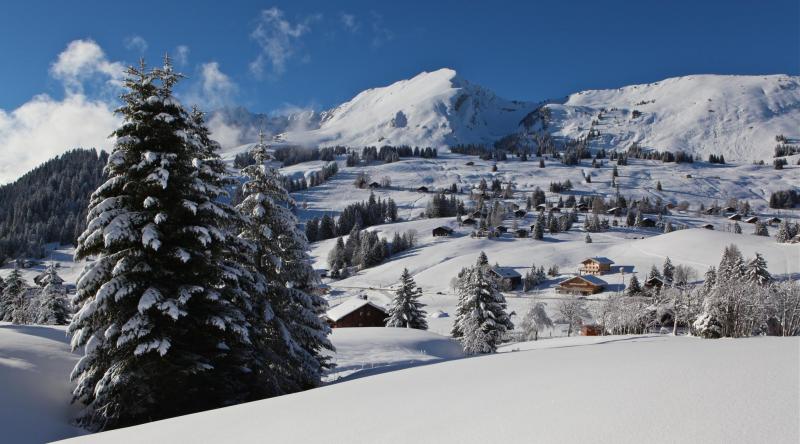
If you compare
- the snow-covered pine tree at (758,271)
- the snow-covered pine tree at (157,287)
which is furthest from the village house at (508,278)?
the snow-covered pine tree at (157,287)

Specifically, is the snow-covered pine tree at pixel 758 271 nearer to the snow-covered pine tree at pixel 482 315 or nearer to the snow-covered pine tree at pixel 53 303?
the snow-covered pine tree at pixel 482 315

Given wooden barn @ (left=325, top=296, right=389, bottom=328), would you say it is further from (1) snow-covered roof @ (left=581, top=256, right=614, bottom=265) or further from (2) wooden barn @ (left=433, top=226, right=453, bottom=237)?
(2) wooden barn @ (left=433, top=226, right=453, bottom=237)

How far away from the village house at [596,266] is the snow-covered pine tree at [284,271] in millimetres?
88805

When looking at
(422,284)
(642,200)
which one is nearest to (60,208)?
(422,284)

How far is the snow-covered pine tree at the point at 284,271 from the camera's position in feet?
59.7

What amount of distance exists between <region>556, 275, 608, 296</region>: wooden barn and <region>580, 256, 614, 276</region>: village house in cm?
1003

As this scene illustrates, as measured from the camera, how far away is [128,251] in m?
13.6

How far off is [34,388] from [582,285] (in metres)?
84.4

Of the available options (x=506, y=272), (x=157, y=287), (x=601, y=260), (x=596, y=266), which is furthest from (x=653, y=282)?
(x=157, y=287)

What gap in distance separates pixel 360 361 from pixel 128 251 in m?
19.7

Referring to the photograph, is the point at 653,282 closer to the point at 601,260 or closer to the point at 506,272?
the point at 601,260

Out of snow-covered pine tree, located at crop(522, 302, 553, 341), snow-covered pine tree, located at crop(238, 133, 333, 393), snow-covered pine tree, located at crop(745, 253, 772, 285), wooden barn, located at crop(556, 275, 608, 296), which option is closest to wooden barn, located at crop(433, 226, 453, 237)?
wooden barn, located at crop(556, 275, 608, 296)

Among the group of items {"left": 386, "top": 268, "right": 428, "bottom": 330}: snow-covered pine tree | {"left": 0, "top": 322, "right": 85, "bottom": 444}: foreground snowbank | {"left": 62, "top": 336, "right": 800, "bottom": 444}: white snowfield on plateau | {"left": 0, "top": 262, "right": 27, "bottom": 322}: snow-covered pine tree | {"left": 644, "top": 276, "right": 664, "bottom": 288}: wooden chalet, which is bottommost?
{"left": 644, "top": 276, "right": 664, "bottom": 288}: wooden chalet

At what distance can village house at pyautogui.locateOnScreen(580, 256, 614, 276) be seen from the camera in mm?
97562
